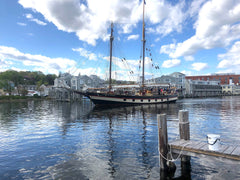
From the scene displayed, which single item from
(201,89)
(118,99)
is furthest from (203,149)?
(201,89)

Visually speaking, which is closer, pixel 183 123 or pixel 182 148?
pixel 182 148

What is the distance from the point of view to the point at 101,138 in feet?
41.6

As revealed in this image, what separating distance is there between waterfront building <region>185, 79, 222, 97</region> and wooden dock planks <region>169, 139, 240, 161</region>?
108619mm

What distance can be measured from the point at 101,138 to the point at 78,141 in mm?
1687

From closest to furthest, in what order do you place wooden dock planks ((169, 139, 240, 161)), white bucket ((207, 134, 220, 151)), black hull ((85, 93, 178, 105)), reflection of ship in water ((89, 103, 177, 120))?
wooden dock planks ((169, 139, 240, 161)) < white bucket ((207, 134, 220, 151)) < reflection of ship in water ((89, 103, 177, 120)) < black hull ((85, 93, 178, 105))

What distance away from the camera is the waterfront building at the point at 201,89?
382 ft

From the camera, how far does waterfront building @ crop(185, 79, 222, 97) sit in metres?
117

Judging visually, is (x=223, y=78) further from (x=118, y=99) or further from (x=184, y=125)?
(x=184, y=125)

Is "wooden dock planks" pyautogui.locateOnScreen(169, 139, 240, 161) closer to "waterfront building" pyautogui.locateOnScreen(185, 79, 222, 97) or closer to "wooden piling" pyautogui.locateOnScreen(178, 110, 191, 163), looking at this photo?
"wooden piling" pyautogui.locateOnScreen(178, 110, 191, 163)

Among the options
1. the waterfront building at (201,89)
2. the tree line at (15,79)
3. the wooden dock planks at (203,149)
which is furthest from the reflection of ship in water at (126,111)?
the waterfront building at (201,89)

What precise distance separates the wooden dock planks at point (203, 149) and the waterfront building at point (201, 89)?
4276 inches

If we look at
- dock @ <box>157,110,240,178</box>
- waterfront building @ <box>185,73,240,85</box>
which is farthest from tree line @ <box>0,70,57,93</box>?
waterfront building @ <box>185,73,240,85</box>

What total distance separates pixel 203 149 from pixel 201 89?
129 meters

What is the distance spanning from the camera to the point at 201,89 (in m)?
123
